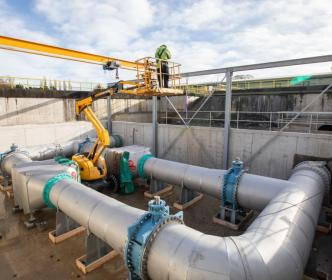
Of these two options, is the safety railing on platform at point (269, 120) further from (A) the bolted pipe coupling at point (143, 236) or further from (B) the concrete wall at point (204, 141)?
(A) the bolted pipe coupling at point (143, 236)

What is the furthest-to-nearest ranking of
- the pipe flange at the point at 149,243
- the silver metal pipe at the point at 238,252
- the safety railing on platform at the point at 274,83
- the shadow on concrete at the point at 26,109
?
the safety railing on platform at the point at 274,83 < the shadow on concrete at the point at 26,109 < the pipe flange at the point at 149,243 < the silver metal pipe at the point at 238,252

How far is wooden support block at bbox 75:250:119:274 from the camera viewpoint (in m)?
4.86

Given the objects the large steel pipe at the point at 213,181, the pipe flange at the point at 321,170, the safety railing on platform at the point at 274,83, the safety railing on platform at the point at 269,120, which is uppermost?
the safety railing on platform at the point at 274,83

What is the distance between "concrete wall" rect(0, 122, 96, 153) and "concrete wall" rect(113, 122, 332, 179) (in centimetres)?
473

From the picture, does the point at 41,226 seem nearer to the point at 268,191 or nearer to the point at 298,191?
the point at 268,191

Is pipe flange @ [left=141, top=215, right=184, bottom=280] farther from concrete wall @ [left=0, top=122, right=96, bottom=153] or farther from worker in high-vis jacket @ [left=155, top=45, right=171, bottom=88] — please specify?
concrete wall @ [left=0, top=122, right=96, bottom=153]

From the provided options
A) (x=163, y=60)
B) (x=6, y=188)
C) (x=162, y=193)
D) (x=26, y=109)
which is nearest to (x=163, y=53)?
(x=163, y=60)

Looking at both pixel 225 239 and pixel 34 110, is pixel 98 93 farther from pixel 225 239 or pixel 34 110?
pixel 34 110

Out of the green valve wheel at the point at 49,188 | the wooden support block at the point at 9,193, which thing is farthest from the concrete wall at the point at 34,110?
the green valve wheel at the point at 49,188

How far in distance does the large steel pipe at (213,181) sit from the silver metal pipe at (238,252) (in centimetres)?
162

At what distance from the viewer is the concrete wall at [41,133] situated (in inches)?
481

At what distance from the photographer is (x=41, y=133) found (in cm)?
1352

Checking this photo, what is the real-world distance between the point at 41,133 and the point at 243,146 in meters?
11.5

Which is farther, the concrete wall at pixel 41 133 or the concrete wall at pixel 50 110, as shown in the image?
the concrete wall at pixel 50 110
